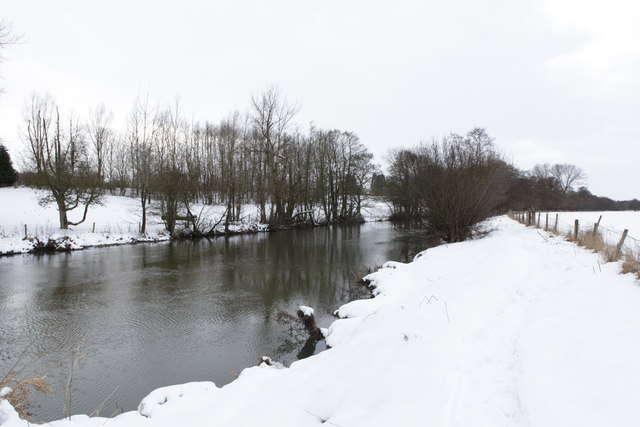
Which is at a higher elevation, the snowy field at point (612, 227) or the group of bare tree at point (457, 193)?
the group of bare tree at point (457, 193)

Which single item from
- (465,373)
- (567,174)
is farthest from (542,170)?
(465,373)

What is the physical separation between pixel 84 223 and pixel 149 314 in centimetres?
2182

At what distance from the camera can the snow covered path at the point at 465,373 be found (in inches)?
117

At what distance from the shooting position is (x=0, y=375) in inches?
234

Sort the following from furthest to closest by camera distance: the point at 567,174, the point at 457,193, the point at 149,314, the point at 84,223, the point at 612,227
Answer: the point at 567,174, the point at 84,223, the point at 457,193, the point at 612,227, the point at 149,314

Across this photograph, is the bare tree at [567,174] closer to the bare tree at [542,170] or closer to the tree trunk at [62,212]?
the bare tree at [542,170]

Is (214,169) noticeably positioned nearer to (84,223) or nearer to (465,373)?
(84,223)

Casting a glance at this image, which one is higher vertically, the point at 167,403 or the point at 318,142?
the point at 318,142

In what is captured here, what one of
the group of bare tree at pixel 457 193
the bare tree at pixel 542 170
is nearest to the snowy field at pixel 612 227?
the group of bare tree at pixel 457 193

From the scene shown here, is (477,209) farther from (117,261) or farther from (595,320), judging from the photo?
(117,261)

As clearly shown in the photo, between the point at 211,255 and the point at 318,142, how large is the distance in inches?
1076

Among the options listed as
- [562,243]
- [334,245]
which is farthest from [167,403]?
[334,245]

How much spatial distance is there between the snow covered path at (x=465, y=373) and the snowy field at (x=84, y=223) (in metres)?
19.2

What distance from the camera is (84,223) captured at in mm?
26172
